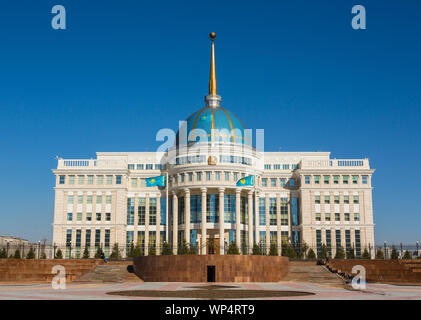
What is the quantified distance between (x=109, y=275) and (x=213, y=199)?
2678 centimetres

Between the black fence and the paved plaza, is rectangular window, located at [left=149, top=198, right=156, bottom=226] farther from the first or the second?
the paved plaza

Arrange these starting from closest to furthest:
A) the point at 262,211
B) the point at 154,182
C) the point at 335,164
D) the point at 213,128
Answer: the point at 154,182 → the point at 213,128 → the point at 335,164 → the point at 262,211

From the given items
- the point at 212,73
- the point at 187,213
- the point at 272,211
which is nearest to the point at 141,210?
the point at 187,213

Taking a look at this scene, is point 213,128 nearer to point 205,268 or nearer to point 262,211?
point 262,211

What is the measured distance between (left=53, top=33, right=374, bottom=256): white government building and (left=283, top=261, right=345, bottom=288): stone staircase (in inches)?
796

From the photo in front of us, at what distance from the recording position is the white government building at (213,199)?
214ft

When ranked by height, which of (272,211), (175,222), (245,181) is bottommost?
(175,222)

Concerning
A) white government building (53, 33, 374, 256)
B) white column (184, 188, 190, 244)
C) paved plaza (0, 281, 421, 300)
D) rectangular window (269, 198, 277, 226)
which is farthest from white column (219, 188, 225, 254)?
paved plaza (0, 281, 421, 300)

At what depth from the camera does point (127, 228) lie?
7112 centimetres

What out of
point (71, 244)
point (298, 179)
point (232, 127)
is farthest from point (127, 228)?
point (298, 179)

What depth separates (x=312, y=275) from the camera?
1631 inches

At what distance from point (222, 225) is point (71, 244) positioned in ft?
70.6

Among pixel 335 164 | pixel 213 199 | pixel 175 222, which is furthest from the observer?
pixel 335 164
